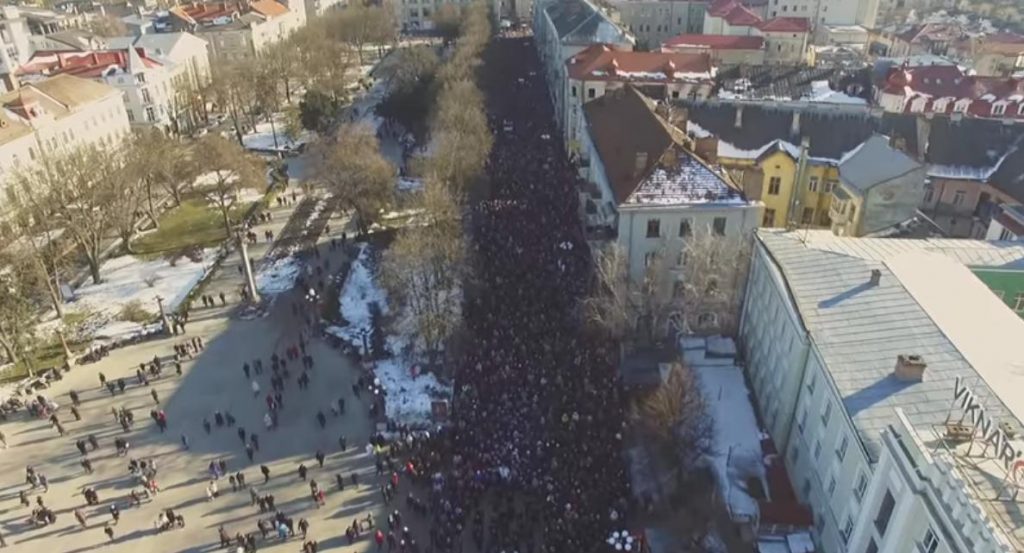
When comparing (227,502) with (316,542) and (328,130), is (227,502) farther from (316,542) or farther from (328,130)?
(328,130)

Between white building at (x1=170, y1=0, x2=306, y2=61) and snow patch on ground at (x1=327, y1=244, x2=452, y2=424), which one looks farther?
white building at (x1=170, y1=0, x2=306, y2=61)

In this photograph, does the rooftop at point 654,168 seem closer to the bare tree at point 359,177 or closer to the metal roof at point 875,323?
the metal roof at point 875,323

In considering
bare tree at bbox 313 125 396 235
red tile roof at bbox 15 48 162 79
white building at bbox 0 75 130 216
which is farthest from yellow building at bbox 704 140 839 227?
red tile roof at bbox 15 48 162 79

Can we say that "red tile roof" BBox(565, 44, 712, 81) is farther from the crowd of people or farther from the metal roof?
the metal roof

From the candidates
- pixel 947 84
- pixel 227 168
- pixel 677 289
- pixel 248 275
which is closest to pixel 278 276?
pixel 248 275

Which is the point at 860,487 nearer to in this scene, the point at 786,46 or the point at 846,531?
the point at 846,531
